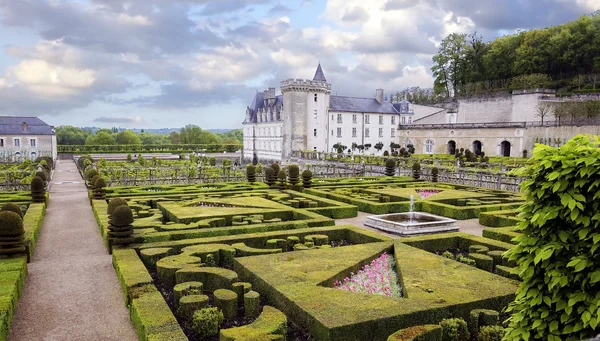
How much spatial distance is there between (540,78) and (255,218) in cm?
5575

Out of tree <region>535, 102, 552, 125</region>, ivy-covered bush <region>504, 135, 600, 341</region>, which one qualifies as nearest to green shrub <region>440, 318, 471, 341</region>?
ivy-covered bush <region>504, 135, 600, 341</region>

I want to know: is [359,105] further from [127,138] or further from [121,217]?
[127,138]

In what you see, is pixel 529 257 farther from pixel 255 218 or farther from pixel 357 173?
pixel 357 173

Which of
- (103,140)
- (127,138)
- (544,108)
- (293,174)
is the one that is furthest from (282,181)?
(127,138)

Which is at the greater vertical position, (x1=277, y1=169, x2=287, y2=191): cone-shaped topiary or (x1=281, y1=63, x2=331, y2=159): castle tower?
(x1=281, y1=63, x2=331, y2=159): castle tower

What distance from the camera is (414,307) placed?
7.19 m

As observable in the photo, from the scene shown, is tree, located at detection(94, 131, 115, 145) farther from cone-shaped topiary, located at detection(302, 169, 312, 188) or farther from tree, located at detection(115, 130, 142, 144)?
cone-shaped topiary, located at detection(302, 169, 312, 188)

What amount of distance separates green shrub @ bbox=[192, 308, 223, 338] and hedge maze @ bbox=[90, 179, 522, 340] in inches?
0.6

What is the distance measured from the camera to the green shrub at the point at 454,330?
6.76m

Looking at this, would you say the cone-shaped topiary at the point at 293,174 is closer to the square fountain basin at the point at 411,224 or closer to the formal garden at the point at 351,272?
the formal garden at the point at 351,272

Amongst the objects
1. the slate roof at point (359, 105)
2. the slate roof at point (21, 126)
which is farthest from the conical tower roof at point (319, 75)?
the slate roof at point (21, 126)

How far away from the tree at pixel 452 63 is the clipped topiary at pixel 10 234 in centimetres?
6987

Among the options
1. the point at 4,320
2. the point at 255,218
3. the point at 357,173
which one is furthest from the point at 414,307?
the point at 357,173

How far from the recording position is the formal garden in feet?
15.8
